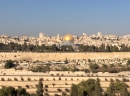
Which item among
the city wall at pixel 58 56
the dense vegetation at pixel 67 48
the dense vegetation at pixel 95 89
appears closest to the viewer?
the dense vegetation at pixel 95 89

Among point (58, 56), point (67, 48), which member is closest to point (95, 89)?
point (58, 56)

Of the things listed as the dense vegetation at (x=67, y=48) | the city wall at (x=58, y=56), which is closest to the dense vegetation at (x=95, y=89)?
the city wall at (x=58, y=56)

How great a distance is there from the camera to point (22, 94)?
42.8 feet

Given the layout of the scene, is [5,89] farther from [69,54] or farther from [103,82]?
[69,54]

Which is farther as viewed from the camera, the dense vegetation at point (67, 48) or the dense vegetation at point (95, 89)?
the dense vegetation at point (67, 48)

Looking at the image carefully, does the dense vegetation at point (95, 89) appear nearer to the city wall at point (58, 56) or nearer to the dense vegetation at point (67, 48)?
the city wall at point (58, 56)

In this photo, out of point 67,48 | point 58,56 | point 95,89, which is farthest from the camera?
point 67,48

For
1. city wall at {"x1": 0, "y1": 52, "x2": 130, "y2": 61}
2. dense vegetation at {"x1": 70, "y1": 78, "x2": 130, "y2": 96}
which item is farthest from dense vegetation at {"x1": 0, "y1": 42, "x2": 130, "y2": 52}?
dense vegetation at {"x1": 70, "y1": 78, "x2": 130, "y2": 96}

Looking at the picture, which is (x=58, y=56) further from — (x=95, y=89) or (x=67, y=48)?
(x=95, y=89)

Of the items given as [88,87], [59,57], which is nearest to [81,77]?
[88,87]

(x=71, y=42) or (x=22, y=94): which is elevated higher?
(x=71, y=42)

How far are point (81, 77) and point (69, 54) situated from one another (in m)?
22.7

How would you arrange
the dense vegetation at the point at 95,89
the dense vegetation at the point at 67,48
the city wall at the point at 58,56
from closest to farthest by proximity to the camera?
the dense vegetation at the point at 95,89 → the city wall at the point at 58,56 → the dense vegetation at the point at 67,48

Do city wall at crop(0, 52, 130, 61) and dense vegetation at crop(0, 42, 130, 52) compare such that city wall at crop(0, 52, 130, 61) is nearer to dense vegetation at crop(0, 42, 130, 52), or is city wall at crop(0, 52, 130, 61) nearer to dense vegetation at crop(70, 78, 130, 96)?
dense vegetation at crop(0, 42, 130, 52)
